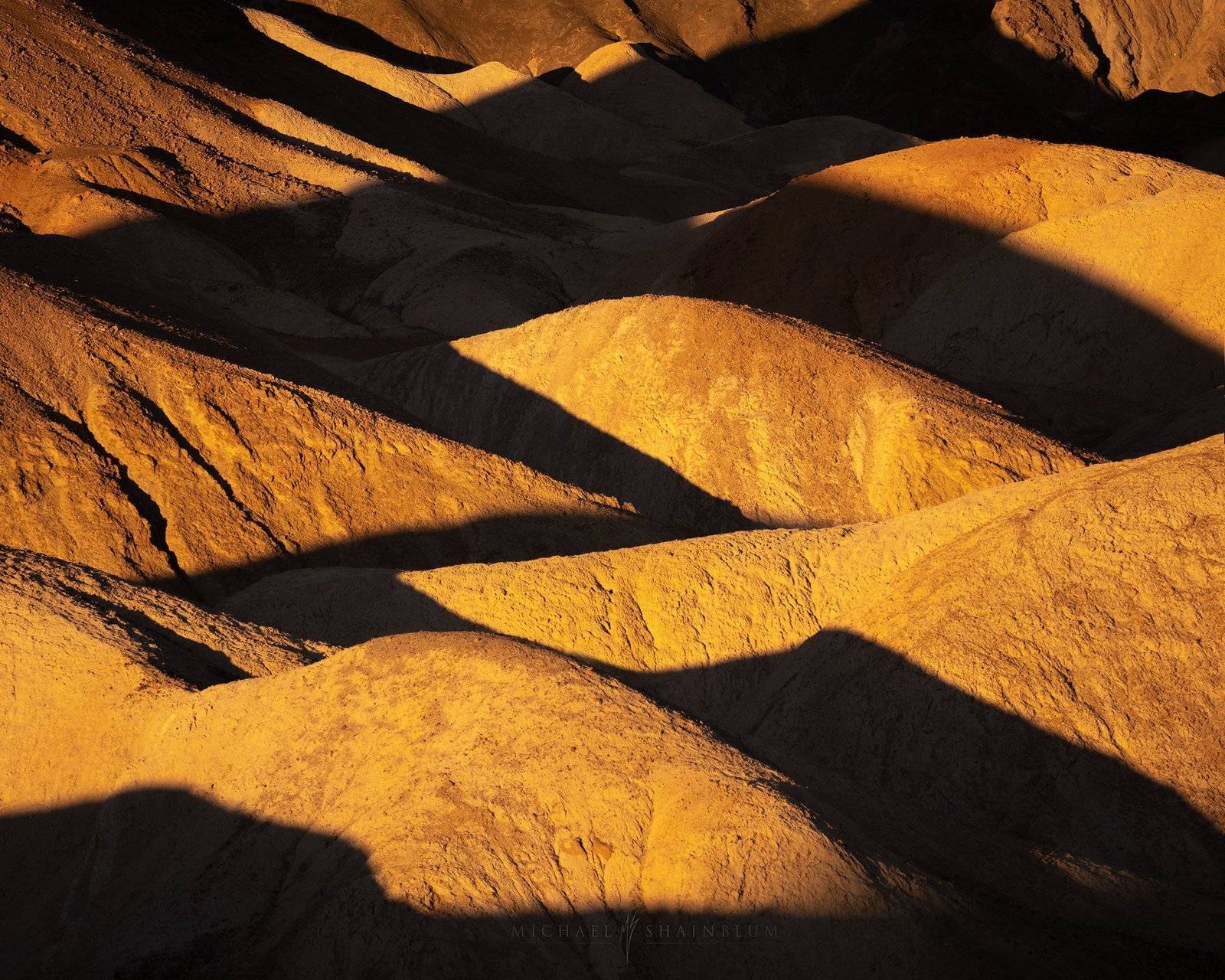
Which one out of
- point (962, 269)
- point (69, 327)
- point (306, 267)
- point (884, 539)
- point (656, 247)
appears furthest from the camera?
point (306, 267)

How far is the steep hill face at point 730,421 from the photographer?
1186cm

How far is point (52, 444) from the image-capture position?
428 inches

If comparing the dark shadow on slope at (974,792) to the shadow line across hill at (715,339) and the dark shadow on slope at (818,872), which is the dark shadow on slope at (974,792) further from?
the shadow line across hill at (715,339)

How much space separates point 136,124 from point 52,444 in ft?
44.3

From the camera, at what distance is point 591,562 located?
892cm

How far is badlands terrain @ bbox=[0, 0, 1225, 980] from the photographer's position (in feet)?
17.1

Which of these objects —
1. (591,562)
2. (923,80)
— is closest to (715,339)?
(591,562)

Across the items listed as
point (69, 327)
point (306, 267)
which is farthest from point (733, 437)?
point (306, 267)

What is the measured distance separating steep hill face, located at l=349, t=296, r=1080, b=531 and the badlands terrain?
0.04 meters

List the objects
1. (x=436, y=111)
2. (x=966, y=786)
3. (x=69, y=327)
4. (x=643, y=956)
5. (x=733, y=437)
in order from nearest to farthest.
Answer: (x=643, y=956), (x=966, y=786), (x=69, y=327), (x=733, y=437), (x=436, y=111)

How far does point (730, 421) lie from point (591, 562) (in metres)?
4.35

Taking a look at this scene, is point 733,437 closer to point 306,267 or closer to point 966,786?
point 966,786

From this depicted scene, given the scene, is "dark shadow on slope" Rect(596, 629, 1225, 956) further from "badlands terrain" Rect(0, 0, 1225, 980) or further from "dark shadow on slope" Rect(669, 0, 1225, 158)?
"dark shadow on slope" Rect(669, 0, 1225, 158)
